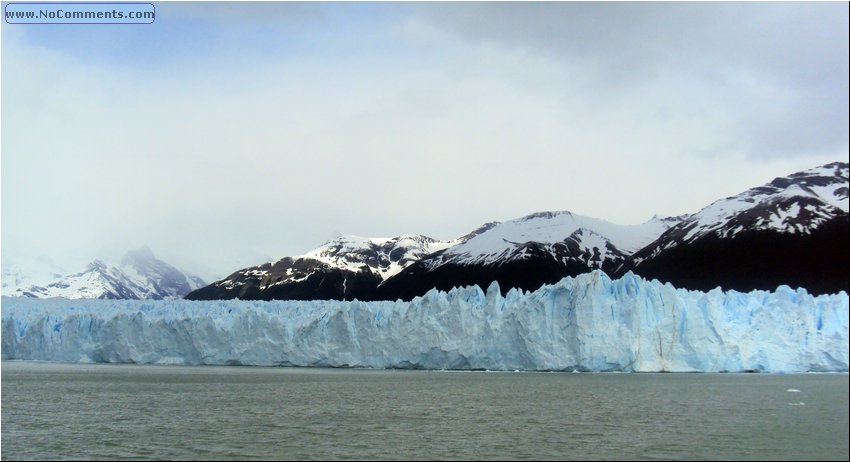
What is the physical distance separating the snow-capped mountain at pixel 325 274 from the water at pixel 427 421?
106 m

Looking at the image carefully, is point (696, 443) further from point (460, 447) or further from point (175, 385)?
point (175, 385)

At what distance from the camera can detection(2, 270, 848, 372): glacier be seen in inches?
1559

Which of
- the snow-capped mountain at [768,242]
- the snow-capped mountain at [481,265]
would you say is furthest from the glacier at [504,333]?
the snow-capped mountain at [481,265]

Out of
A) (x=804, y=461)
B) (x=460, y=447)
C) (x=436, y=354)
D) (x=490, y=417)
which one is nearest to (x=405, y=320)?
(x=436, y=354)

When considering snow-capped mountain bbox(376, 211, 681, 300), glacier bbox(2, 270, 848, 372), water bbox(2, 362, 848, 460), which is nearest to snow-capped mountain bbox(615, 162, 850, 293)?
snow-capped mountain bbox(376, 211, 681, 300)

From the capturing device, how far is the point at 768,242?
3386 inches

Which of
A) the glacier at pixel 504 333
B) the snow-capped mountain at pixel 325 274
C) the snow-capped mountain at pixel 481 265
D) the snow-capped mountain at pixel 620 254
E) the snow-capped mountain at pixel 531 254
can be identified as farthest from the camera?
the snow-capped mountain at pixel 325 274

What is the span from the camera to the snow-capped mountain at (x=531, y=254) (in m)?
125

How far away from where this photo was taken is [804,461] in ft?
55.9

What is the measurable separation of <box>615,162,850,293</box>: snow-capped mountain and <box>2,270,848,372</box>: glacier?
27569mm

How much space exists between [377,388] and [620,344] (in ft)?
43.1

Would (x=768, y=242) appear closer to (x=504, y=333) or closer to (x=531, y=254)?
(x=531, y=254)

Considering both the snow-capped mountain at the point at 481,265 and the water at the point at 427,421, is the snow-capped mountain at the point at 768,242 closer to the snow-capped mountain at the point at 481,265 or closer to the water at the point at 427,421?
the snow-capped mountain at the point at 481,265

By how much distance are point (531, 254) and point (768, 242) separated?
47.6 meters
